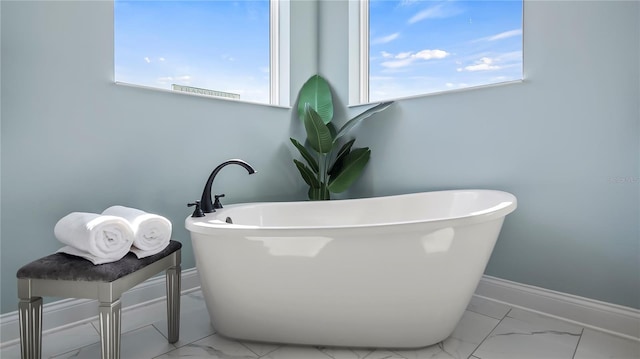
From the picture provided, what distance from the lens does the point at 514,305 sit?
165 cm

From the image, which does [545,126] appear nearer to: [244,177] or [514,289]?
[514,289]

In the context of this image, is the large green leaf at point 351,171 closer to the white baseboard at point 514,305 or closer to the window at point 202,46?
the window at point 202,46

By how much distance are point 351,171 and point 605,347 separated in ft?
4.91

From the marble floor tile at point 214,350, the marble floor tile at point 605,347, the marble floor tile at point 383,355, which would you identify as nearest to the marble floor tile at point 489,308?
the marble floor tile at point 605,347

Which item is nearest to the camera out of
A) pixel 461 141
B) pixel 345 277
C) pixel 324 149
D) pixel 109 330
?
pixel 109 330

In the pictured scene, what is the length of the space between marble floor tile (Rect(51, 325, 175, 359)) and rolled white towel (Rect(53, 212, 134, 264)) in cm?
47

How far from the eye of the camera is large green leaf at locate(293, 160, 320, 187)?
7.11 feet

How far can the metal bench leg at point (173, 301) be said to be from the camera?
1.31 m

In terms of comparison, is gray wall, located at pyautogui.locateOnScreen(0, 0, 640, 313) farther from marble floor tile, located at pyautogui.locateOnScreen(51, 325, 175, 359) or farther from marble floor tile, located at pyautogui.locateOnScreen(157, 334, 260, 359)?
marble floor tile, located at pyautogui.locateOnScreen(157, 334, 260, 359)

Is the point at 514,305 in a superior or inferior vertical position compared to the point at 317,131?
inferior

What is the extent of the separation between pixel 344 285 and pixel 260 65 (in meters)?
1.76

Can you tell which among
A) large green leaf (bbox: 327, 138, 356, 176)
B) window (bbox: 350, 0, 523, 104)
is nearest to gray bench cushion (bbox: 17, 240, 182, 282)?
large green leaf (bbox: 327, 138, 356, 176)

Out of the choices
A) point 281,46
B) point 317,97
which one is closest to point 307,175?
point 317,97

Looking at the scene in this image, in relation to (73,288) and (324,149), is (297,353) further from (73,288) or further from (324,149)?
(324,149)
